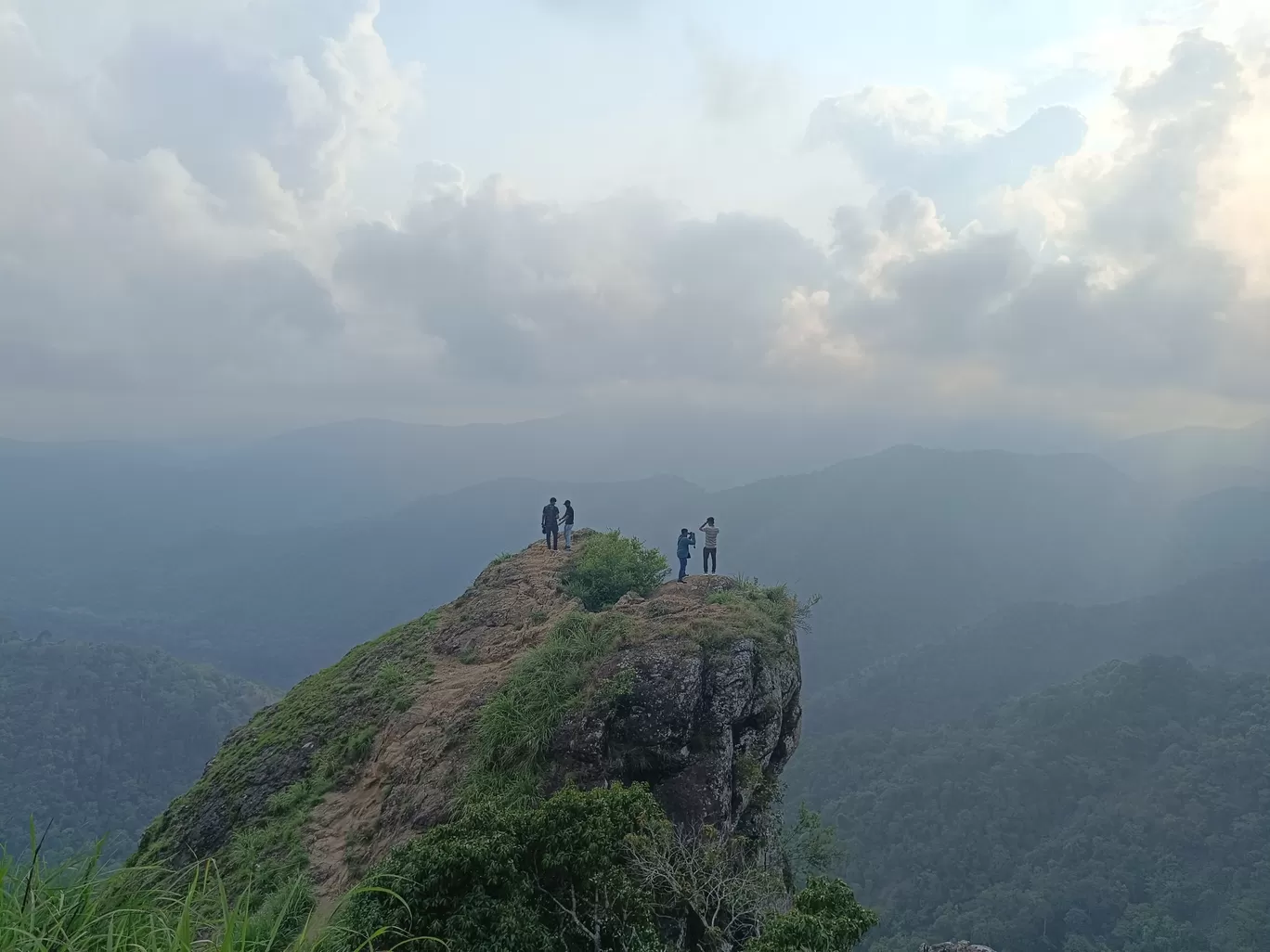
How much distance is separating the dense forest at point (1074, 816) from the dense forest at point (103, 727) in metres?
112

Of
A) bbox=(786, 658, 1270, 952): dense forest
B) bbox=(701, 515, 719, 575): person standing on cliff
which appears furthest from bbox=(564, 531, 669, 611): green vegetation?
bbox=(786, 658, 1270, 952): dense forest

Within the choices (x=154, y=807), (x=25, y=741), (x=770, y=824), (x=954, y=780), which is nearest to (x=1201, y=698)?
(x=954, y=780)

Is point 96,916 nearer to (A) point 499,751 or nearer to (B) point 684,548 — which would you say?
(A) point 499,751

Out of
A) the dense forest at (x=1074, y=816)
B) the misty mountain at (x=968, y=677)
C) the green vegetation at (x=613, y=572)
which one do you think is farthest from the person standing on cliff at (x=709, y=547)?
the misty mountain at (x=968, y=677)

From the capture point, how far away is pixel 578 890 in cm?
985

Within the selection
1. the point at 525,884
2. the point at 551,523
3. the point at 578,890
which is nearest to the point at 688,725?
the point at 578,890

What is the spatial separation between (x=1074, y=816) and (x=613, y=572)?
124793 millimetres

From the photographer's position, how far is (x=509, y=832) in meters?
9.90

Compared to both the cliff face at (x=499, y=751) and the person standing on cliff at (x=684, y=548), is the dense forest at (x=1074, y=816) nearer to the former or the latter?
the person standing on cliff at (x=684, y=548)

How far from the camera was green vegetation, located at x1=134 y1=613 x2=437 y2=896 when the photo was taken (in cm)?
1450

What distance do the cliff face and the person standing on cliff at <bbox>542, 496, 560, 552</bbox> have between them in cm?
647

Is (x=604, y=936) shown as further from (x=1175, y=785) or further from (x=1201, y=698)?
(x=1201, y=698)

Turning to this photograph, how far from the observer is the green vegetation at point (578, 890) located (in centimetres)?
872

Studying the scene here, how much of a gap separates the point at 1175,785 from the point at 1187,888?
89.5ft
